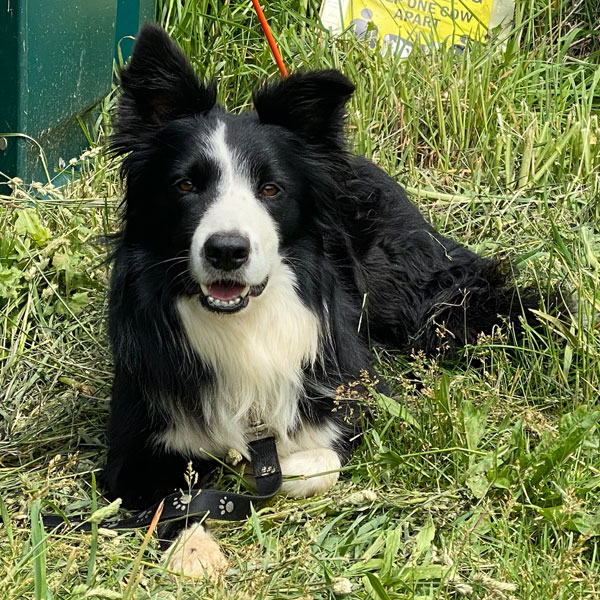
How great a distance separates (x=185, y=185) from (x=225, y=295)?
37cm

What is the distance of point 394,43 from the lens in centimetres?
568

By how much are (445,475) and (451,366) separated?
3.36 feet

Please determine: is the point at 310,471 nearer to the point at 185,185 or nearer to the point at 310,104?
the point at 185,185

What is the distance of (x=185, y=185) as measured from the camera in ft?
9.53

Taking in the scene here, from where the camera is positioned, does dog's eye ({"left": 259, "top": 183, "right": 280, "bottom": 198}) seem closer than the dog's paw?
No

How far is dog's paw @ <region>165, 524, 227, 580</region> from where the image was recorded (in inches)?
104

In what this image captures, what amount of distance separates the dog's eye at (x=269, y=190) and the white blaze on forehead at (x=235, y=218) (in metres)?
0.06

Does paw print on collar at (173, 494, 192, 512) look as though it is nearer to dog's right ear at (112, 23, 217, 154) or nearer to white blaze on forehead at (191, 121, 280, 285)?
white blaze on forehead at (191, 121, 280, 285)

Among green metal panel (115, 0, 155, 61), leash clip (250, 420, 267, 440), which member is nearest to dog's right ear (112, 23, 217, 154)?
leash clip (250, 420, 267, 440)

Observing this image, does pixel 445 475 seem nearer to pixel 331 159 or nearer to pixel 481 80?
pixel 331 159

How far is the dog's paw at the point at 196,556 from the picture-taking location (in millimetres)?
2638

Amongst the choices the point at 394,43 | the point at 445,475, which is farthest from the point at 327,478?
the point at 394,43

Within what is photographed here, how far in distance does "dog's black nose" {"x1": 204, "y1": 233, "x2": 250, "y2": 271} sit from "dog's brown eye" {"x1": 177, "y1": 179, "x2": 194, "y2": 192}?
0.90ft

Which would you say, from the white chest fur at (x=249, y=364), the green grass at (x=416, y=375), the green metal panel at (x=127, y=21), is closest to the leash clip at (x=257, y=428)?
the white chest fur at (x=249, y=364)
